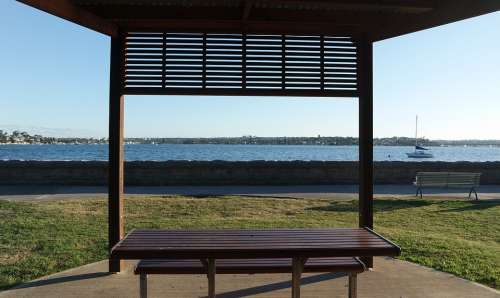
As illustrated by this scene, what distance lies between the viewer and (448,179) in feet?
48.7

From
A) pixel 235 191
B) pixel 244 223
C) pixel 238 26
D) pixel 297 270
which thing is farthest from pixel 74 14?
pixel 235 191

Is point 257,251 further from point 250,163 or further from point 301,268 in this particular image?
point 250,163

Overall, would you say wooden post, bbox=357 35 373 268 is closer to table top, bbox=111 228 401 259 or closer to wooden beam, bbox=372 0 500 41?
wooden beam, bbox=372 0 500 41

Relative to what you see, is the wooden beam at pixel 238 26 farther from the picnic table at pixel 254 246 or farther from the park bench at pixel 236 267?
the park bench at pixel 236 267

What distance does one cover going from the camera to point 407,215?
35.8 ft

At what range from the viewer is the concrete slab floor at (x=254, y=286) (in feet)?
15.7

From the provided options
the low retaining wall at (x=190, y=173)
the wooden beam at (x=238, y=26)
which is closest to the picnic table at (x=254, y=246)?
the wooden beam at (x=238, y=26)

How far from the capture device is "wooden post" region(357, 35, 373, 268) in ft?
19.2

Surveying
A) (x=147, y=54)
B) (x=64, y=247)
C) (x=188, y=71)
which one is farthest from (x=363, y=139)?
(x=64, y=247)

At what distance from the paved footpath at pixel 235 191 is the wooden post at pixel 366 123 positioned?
26.5 feet

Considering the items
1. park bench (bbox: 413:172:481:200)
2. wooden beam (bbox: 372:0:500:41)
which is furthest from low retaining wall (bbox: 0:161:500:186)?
wooden beam (bbox: 372:0:500:41)

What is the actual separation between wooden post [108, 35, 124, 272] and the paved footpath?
8036 millimetres

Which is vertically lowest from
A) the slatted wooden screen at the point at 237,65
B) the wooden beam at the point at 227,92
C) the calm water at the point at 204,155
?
the calm water at the point at 204,155

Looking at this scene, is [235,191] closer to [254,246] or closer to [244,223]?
[244,223]
